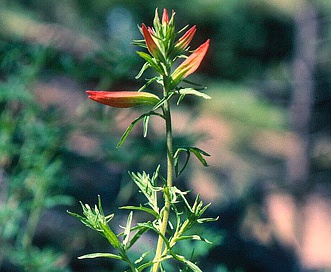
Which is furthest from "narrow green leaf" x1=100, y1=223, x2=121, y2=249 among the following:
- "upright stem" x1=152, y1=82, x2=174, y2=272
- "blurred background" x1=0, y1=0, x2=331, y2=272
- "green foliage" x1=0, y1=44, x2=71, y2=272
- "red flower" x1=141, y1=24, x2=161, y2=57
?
"green foliage" x1=0, y1=44, x2=71, y2=272

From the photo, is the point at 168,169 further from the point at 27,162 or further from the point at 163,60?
the point at 27,162

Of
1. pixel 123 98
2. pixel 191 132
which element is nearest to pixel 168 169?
pixel 123 98

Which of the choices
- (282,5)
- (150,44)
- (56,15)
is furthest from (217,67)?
(150,44)

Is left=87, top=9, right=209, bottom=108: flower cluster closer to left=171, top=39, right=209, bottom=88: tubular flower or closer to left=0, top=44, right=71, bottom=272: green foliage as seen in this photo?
left=171, top=39, right=209, bottom=88: tubular flower

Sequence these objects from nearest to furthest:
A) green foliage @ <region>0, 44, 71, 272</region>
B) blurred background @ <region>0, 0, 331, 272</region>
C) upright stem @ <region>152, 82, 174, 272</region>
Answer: upright stem @ <region>152, 82, 174, 272</region>, green foliage @ <region>0, 44, 71, 272</region>, blurred background @ <region>0, 0, 331, 272</region>

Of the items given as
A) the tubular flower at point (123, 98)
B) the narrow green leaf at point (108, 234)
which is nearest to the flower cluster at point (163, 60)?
the tubular flower at point (123, 98)
